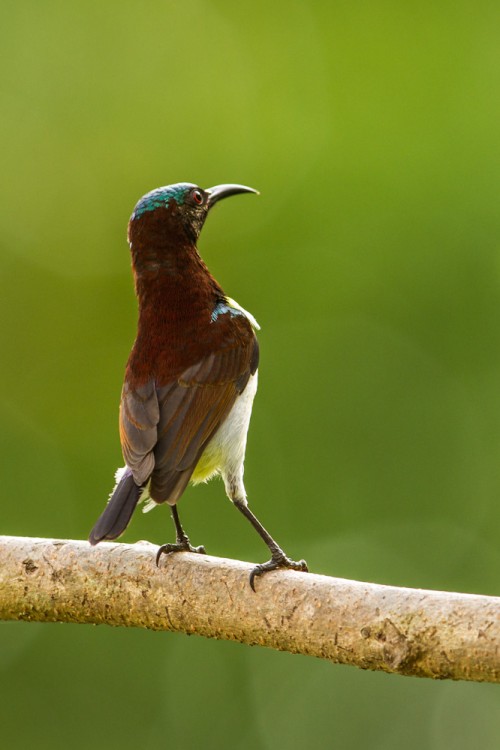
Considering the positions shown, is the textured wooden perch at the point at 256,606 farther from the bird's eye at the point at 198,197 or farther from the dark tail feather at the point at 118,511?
the bird's eye at the point at 198,197

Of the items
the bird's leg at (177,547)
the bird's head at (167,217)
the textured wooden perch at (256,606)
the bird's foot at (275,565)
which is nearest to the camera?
the textured wooden perch at (256,606)

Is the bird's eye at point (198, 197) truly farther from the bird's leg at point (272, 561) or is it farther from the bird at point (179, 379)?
the bird's leg at point (272, 561)

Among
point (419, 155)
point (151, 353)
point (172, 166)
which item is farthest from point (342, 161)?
point (151, 353)

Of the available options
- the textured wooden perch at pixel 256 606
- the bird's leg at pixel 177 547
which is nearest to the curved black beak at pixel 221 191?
the bird's leg at pixel 177 547

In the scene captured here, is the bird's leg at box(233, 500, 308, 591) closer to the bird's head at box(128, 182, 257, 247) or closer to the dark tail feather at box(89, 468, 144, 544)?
the dark tail feather at box(89, 468, 144, 544)

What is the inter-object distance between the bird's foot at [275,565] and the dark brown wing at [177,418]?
18.0 inches

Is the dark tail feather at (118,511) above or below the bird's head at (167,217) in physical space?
below

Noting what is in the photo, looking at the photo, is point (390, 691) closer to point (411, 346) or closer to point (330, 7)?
point (411, 346)

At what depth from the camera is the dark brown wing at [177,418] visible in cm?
444

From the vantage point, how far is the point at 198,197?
536cm

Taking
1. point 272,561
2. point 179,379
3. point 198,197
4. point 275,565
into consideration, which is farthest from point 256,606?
point 198,197

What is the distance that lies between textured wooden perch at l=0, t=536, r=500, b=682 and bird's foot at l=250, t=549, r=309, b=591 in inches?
1.3

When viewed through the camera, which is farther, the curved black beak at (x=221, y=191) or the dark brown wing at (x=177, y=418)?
the curved black beak at (x=221, y=191)

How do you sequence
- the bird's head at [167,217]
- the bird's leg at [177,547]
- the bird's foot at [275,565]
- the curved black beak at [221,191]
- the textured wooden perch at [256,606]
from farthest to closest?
the curved black beak at [221,191]
the bird's head at [167,217]
the bird's leg at [177,547]
the bird's foot at [275,565]
the textured wooden perch at [256,606]
